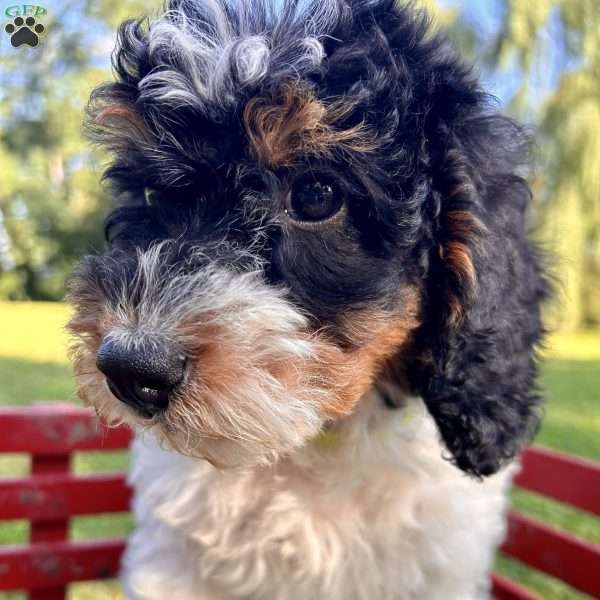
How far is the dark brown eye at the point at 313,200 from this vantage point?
221 centimetres

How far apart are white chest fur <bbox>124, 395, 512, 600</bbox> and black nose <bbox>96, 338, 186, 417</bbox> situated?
0.88m

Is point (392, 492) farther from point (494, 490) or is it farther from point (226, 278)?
point (226, 278)

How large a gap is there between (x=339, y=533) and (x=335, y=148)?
1.49 m

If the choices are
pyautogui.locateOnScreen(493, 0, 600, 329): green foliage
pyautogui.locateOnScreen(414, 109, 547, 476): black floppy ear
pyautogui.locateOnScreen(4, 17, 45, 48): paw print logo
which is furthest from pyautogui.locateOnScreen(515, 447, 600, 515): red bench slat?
pyautogui.locateOnScreen(493, 0, 600, 329): green foliage

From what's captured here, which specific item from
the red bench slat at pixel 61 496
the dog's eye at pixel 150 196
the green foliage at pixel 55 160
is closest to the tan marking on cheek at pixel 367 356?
the dog's eye at pixel 150 196

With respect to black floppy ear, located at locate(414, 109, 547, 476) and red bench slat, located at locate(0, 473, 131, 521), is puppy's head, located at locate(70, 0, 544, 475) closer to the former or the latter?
black floppy ear, located at locate(414, 109, 547, 476)

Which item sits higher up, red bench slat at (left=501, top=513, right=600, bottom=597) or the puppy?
the puppy

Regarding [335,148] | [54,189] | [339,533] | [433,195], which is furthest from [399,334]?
[54,189]

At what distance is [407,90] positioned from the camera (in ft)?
7.63

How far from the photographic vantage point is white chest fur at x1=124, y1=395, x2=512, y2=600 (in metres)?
2.78

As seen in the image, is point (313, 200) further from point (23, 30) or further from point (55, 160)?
point (55, 160)

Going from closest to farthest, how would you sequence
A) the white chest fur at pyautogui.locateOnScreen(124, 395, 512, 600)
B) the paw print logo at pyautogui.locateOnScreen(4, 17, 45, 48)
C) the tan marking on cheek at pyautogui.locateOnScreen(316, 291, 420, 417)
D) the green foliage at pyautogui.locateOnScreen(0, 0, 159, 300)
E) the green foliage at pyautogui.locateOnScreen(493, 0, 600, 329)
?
the tan marking on cheek at pyautogui.locateOnScreen(316, 291, 420, 417) < the paw print logo at pyautogui.locateOnScreen(4, 17, 45, 48) < the white chest fur at pyautogui.locateOnScreen(124, 395, 512, 600) < the green foliage at pyautogui.locateOnScreen(0, 0, 159, 300) < the green foliage at pyautogui.locateOnScreen(493, 0, 600, 329)

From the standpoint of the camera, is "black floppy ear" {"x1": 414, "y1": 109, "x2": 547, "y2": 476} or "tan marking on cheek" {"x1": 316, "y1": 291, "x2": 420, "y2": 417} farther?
"black floppy ear" {"x1": 414, "y1": 109, "x2": 547, "y2": 476}

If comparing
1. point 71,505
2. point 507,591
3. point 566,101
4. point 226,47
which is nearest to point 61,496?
point 71,505
